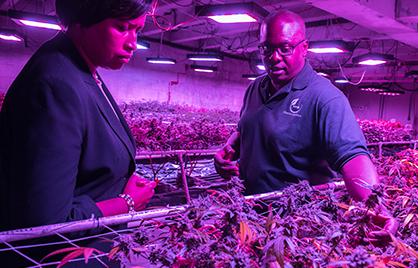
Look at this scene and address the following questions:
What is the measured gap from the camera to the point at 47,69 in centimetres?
116

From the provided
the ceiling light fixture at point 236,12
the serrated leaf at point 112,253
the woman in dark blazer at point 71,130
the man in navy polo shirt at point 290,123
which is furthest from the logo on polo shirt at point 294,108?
the ceiling light fixture at point 236,12

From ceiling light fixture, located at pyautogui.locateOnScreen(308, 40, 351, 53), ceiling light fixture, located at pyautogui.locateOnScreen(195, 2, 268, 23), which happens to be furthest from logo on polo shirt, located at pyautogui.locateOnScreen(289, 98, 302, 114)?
ceiling light fixture, located at pyautogui.locateOnScreen(308, 40, 351, 53)

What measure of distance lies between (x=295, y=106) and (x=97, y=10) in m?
1.18

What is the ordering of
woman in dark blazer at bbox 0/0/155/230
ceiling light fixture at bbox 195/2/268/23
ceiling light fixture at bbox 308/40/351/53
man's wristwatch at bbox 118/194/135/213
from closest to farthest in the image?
woman in dark blazer at bbox 0/0/155/230 → man's wristwatch at bbox 118/194/135/213 → ceiling light fixture at bbox 195/2/268/23 → ceiling light fixture at bbox 308/40/351/53

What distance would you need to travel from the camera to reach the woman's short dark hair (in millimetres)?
1215

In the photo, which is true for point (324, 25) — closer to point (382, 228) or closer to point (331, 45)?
point (331, 45)

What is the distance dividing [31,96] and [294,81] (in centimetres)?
145

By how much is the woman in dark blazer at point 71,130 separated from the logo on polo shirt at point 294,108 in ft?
3.09

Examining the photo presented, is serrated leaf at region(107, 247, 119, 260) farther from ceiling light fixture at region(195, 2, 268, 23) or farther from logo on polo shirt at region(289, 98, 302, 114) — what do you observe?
ceiling light fixture at region(195, 2, 268, 23)

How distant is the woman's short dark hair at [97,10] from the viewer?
1215 millimetres

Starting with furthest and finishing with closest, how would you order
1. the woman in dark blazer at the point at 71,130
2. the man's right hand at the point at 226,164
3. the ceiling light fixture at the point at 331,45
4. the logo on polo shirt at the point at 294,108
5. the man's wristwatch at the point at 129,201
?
the ceiling light fixture at the point at 331,45, the man's right hand at the point at 226,164, the logo on polo shirt at the point at 294,108, the man's wristwatch at the point at 129,201, the woman in dark blazer at the point at 71,130

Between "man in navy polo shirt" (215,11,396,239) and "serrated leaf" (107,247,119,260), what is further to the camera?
"man in navy polo shirt" (215,11,396,239)

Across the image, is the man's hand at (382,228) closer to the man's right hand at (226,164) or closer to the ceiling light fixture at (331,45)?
the man's right hand at (226,164)

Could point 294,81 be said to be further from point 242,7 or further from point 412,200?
point 242,7
